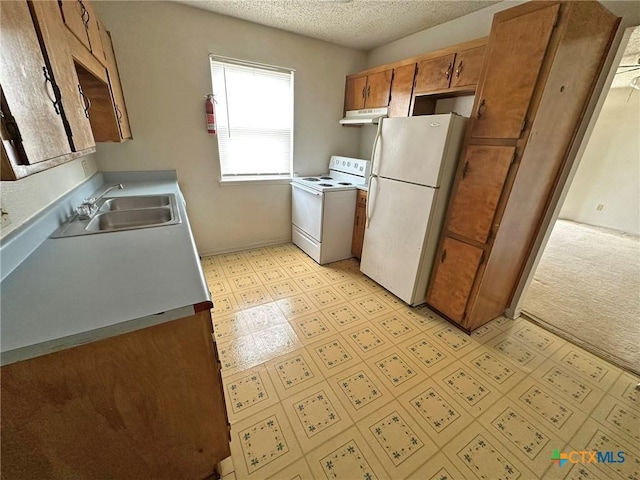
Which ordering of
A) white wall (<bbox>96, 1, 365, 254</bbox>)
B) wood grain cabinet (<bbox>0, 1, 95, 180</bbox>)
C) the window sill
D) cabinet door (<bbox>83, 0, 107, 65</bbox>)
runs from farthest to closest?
the window sill
white wall (<bbox>96, 1, 365, 254</bbox>)
cabinet door (<bbox>83, 0, 107, 65</bbox>)
wood grain cabinet (<bbox>0, 1, 95, 180</bbox>)

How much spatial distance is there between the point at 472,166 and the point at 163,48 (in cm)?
286

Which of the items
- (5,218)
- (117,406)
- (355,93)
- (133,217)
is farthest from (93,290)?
(355,93)

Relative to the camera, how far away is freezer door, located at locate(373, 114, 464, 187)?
1818 millimetres

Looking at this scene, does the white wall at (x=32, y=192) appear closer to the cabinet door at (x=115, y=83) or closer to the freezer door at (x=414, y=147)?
the cabinet door at (x=115, y=83)

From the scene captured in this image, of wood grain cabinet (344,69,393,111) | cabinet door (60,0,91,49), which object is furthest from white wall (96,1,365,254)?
cabinet door (60,0,91,49)

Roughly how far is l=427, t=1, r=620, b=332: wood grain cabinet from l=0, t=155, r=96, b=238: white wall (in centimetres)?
249

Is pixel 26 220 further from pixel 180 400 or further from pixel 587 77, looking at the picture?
pixel 587 77

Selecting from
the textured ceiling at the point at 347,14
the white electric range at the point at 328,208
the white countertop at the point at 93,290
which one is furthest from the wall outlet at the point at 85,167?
the white electric range at the point at 328,208

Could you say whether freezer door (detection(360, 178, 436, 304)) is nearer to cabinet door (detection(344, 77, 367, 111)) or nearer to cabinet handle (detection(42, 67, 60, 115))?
cabinet door (detection(344, 77, 367, 111))

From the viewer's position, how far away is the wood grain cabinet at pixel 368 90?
2.74 m

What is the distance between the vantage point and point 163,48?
2324mm

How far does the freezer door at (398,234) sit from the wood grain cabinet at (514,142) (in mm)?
191

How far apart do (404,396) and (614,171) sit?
643cm

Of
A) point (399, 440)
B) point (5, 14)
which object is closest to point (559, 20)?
point (5, 14)
